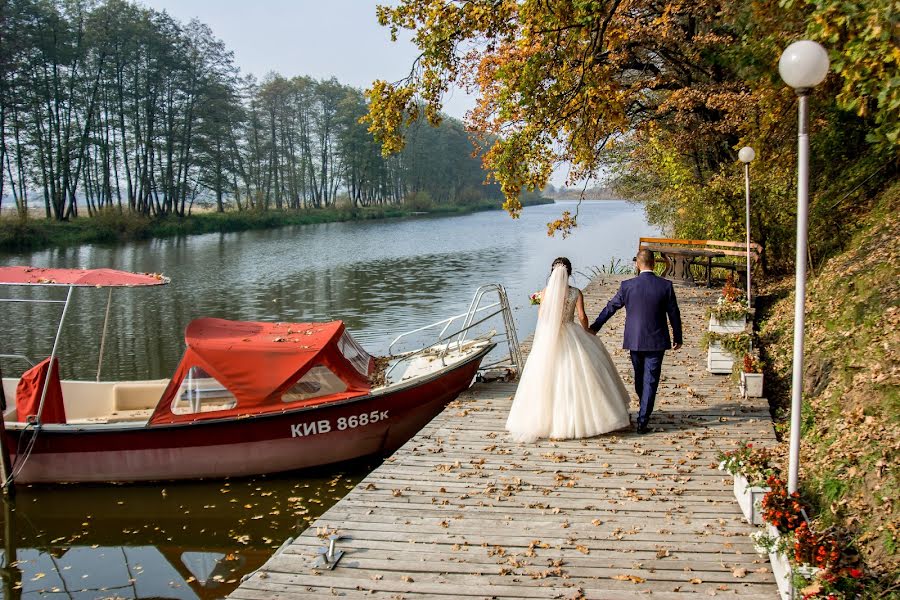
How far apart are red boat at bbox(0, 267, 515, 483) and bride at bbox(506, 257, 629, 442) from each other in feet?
9.65

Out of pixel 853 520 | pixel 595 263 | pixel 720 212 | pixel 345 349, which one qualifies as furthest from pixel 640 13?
pixel 595 263

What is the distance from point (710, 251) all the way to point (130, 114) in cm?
5666

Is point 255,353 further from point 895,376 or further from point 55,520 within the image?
point 895,376

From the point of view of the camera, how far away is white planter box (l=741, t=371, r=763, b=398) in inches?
413

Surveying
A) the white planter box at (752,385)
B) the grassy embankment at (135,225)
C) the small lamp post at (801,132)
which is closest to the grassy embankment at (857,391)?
the white planter box at (752,385)

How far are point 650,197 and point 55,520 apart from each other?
2950cm

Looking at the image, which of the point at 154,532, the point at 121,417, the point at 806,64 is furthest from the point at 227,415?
the point at 806,64

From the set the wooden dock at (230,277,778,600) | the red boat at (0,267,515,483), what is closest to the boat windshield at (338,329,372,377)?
the red boat at (0,267,515,483)

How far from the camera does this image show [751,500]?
6.37 meters

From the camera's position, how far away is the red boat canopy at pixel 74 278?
11.1m

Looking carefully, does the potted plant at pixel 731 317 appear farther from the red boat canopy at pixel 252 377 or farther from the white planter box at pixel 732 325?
the red boat canopy at pixel 252 377

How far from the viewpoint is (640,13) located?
1923 centimetres

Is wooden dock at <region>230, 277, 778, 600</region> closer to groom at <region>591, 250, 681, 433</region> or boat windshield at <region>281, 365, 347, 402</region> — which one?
groom at <region>591, 250, 681, 433</region>

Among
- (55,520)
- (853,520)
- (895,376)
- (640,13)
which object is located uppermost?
(640,13)
